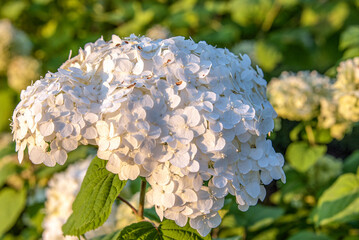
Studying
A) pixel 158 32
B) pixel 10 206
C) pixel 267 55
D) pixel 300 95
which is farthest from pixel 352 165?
pixel 158 32

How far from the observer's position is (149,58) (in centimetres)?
83

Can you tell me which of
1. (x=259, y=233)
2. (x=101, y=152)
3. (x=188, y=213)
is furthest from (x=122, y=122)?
(x=259, y=233)

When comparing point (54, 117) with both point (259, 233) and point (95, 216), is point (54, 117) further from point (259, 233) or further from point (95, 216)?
point (259, 233)

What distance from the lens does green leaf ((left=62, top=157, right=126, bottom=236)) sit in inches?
33.1

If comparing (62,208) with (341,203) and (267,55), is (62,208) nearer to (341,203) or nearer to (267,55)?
(341,203)

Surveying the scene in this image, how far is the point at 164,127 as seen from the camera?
75 cm

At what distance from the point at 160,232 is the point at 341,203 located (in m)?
0.68

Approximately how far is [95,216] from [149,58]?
30cm

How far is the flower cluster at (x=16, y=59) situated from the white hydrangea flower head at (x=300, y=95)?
5.13 ft

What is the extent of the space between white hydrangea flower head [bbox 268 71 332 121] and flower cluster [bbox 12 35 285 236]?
885mm

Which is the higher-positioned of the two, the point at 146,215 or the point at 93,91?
the point at 93,91

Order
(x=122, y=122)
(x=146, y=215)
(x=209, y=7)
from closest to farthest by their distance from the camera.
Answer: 1. (x=122, y=122)
2. (x=146, y=215)
3. (x=209, y=7)

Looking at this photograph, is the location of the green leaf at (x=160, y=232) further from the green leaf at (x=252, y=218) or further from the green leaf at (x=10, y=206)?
the green leaf at (x=10, y=206)

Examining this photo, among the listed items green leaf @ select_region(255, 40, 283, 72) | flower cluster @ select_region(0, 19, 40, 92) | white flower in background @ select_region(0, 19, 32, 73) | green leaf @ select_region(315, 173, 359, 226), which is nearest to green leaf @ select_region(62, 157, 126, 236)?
green leaf @ select_region(315, 173, 359, 226)
